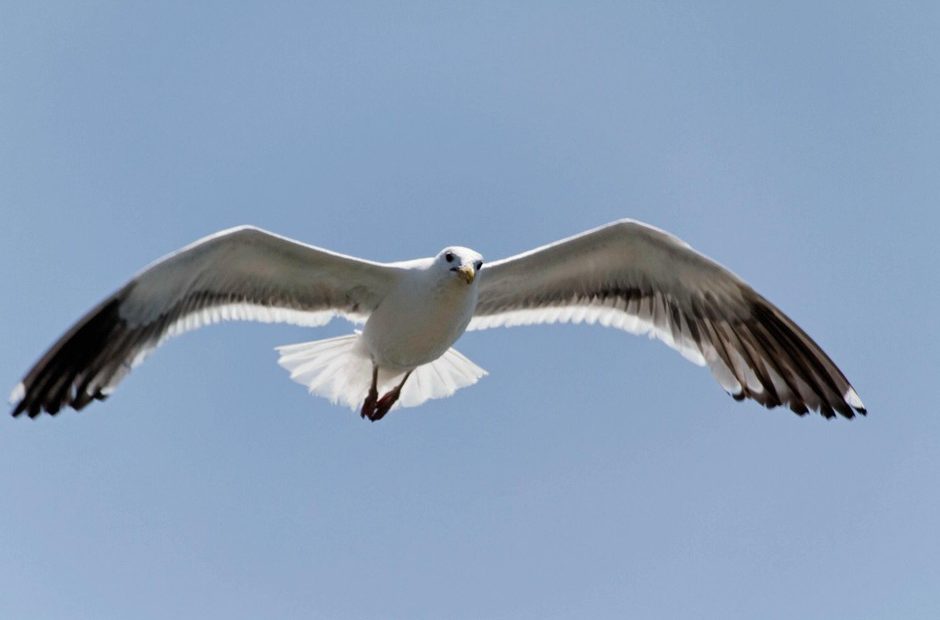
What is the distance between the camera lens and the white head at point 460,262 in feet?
30.8

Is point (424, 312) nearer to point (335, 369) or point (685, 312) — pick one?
point (335, 369)

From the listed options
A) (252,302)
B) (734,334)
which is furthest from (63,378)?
(734,334)

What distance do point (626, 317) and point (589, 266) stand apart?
58cm

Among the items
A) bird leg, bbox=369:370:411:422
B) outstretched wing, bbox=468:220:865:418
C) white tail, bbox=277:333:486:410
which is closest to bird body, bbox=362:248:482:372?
white tail, bbox=277:333:486:410

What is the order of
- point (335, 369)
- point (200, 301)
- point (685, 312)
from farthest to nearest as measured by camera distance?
point (685, 312)
point (335, 369)
point (200, 301)

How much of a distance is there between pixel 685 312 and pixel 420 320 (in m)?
2.21

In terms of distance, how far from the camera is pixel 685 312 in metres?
10.7

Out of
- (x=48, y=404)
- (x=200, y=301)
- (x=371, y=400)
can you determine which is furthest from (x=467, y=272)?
(x=48, y=404)

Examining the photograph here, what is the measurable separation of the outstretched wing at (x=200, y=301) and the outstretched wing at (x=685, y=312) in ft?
3.55

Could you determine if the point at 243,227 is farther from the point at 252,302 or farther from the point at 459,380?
the point at 459,380

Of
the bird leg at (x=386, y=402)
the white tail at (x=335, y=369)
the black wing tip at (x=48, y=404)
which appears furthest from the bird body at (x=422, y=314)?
the black wing tip at (x=48, y=404)

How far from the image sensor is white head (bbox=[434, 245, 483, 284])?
9.39 metres

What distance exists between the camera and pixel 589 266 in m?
10.5

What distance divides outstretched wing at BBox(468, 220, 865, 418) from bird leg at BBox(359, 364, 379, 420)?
0.84 metres
